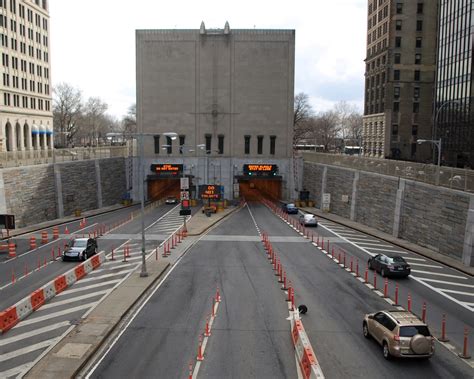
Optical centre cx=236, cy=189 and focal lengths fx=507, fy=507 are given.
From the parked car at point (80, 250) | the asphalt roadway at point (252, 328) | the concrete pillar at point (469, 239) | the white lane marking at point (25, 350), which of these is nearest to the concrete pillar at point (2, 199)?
the parked car at point (80, 250)

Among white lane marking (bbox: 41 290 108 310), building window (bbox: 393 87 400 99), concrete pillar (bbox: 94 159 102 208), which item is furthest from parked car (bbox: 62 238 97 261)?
building window (bbox: 393 87 400 99)

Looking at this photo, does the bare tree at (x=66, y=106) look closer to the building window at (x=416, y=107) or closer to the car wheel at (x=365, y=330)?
the building window at (x=416, y=107)

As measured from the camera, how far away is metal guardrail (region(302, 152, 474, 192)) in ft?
124

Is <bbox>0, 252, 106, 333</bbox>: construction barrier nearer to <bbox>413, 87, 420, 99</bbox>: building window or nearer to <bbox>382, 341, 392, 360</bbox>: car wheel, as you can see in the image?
<bbox>382, 341, 392, 360</bbox>: car wheel

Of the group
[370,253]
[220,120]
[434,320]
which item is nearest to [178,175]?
[220,120]

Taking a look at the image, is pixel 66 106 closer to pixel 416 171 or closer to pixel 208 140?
pixel 208 140

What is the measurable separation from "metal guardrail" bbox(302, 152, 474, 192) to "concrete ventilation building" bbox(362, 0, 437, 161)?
1530 inches

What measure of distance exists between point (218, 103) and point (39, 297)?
6172cm

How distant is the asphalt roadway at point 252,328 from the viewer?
17.9m

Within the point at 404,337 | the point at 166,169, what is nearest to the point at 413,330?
the point at 404,337

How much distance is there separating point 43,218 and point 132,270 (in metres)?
28.6

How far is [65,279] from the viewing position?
29.1m

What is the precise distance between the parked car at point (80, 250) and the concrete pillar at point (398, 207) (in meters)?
27.9

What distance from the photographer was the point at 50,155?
61469 mm
